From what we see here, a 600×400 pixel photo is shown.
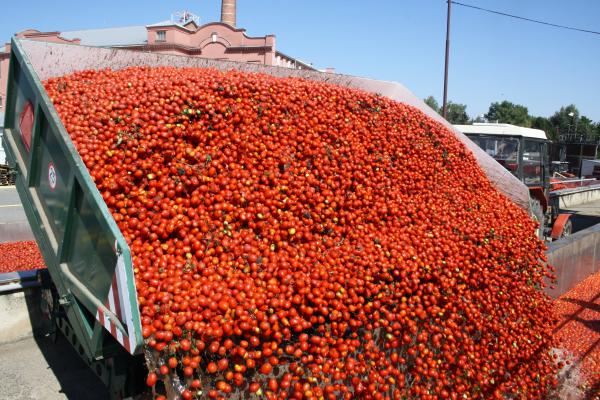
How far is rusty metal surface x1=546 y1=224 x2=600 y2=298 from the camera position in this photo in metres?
6.48

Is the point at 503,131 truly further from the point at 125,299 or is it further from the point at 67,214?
the point at 125,299

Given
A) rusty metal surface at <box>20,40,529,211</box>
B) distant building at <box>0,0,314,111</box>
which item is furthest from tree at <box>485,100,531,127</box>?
rusty metal surface at <box>20,40,529,211</box>

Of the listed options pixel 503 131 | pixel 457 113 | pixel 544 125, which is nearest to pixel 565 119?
pixel 544 125

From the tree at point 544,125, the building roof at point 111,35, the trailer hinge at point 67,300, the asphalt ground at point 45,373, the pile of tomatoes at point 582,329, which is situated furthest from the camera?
the tree at point 544,125

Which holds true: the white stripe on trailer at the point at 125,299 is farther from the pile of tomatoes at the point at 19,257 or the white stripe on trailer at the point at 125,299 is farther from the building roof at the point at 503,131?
the building roof at the point at 503,131

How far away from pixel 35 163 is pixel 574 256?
7.40 m

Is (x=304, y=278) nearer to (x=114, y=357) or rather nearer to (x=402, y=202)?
(x=114, y=357)

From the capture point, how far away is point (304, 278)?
8.86 ft

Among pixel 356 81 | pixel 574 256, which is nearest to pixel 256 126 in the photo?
pixel 356 81

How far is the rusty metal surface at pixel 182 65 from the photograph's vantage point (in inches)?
165

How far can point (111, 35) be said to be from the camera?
142 ft

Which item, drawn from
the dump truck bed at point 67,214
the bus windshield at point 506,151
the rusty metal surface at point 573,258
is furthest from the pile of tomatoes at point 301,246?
the bus windshield at point 506,151

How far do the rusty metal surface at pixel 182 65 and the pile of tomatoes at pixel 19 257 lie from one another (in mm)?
3073

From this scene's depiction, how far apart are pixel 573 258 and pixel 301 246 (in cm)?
582
